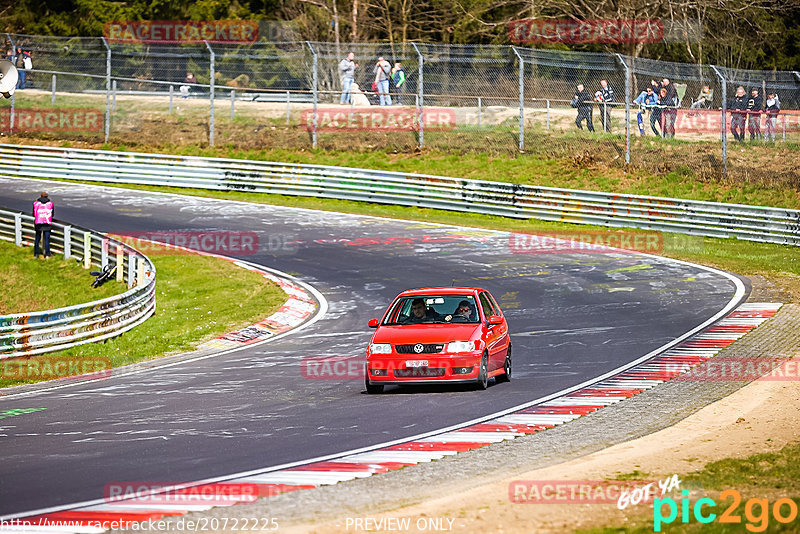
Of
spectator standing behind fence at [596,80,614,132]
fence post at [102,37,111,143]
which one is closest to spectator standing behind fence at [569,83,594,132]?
spectator standing behind fence at [596,80,614,132]

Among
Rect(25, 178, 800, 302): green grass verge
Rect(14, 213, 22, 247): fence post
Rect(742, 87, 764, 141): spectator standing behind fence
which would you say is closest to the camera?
Rect(25, 178, 800, 302): green grass verge

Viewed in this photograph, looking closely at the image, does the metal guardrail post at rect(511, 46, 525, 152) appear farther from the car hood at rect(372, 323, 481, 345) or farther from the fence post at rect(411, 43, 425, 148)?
the car hood at rect(372, 323, 481, 345)

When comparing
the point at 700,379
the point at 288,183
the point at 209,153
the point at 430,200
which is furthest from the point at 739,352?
the point at 209,153

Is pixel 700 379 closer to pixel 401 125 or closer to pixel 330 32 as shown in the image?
pixel 401 125

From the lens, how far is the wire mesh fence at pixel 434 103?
3119 centimetres

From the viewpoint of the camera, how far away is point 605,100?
32750mm

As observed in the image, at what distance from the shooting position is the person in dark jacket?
30.5m

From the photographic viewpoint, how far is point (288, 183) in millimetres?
34719

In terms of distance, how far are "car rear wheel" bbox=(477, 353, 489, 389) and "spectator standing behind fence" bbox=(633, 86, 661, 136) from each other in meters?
19.8

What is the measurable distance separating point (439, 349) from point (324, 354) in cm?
396

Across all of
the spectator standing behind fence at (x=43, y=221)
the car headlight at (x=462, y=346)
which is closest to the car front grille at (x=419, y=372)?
the car headlight at (x=462, y=346)

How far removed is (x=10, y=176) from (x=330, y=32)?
18066 mm

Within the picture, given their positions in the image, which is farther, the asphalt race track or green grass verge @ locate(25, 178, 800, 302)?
green grass verge @ locate(25, 178, 800, 302)

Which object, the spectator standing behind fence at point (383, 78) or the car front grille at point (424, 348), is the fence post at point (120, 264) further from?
the spectator standing behind fence at point (383, 78)
